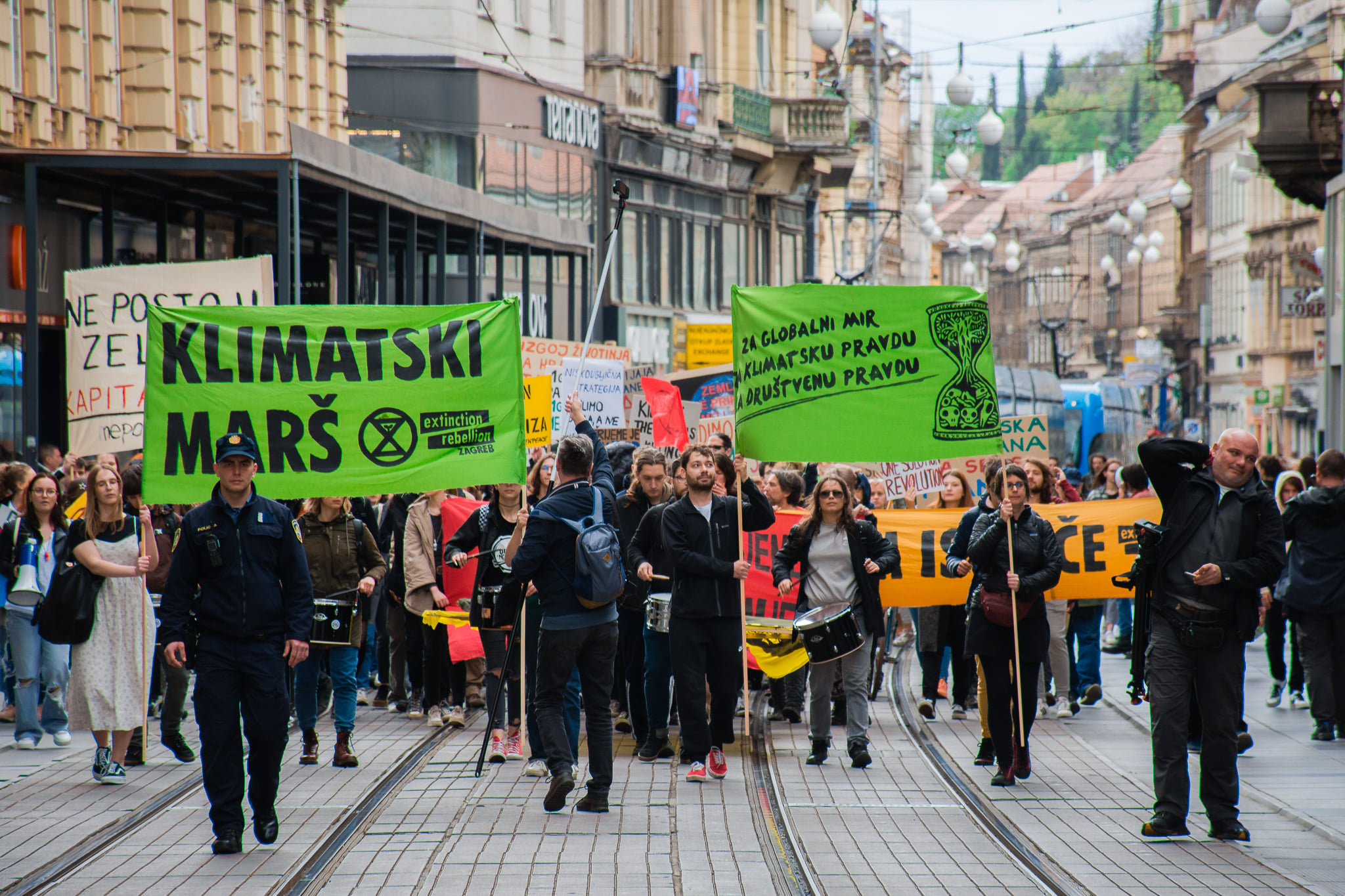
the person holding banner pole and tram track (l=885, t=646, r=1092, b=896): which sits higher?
the person holding banner pole

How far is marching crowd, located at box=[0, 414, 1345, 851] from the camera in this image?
9289 millimetres

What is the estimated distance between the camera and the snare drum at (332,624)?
11.3 metres

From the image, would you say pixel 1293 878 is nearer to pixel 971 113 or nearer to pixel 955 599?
pixel 955 599

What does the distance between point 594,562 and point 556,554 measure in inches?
10.2

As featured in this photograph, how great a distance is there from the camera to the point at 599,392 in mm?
18672

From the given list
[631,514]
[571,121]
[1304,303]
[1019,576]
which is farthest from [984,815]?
[571,121]

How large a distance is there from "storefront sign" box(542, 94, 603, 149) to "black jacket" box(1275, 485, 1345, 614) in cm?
2515

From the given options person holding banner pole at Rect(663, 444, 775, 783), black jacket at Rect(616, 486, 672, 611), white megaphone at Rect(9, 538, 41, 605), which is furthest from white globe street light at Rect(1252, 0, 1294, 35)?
white megaphone at Rect(9, 538, 41, 605)

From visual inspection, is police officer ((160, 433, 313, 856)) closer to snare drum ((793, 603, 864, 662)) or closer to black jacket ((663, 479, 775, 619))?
black jacket ((663, 479, 775, 619))

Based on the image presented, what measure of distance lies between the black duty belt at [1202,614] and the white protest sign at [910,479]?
851cm

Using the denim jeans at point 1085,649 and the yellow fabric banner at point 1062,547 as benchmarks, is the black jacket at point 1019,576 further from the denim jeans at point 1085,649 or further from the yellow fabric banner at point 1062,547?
the denim jeans at point 1085,649

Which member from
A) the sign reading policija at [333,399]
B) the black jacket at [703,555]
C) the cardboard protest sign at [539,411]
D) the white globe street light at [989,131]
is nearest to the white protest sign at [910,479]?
the cardboard protest sign at [539,411]

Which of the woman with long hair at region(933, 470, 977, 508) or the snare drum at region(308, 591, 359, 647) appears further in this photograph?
the woman with long hair at region(933, 470, 977, 508)

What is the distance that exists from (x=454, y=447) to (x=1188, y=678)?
4209mm
